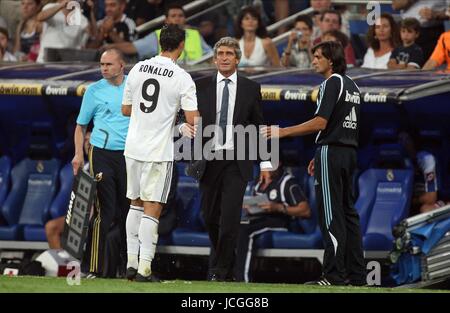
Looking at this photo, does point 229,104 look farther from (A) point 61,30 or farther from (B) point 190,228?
(A) point 61,30

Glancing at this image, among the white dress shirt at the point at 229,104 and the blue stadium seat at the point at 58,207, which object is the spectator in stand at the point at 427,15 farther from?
the white dress shirt at the point at 229,104

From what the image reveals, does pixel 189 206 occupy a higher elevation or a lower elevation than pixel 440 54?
lower

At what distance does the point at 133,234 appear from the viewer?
1177 centimetres

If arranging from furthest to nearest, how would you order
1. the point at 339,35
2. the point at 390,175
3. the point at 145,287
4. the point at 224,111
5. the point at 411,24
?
the point at 339,35, the point at 411,24, the point at 390,175, the point at 224,111, the point at 145,287

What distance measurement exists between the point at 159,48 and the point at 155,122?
17.8 feet

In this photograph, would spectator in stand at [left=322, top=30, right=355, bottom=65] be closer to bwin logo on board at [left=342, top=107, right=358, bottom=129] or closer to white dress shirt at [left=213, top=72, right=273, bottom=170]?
white dress shirt at [left=213, top=72, right=273, bottom=170]

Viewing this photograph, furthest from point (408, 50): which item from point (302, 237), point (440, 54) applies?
point (302, 237)

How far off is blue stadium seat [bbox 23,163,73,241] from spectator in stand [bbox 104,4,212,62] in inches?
64.2

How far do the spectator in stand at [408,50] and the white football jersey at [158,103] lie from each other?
174 inches

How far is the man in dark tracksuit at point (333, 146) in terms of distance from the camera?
12148mm

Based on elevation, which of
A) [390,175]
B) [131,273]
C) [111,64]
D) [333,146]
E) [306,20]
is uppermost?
[306,20]

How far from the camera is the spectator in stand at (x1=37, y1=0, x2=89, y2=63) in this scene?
17.5 m

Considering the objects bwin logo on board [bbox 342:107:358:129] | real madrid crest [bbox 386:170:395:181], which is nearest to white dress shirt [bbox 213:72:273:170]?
bwin logo on board [bbox 342:107:358:129]
